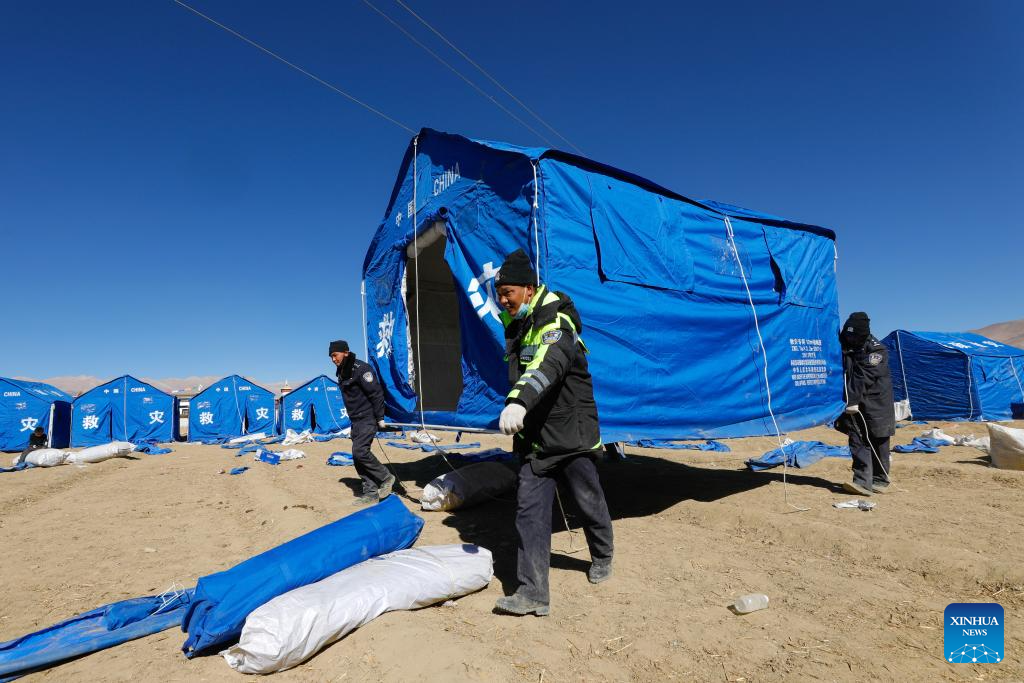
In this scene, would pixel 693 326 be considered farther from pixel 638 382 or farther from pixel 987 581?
pixel 987 581

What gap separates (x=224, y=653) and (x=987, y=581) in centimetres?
441

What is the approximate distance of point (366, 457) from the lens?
5.98m

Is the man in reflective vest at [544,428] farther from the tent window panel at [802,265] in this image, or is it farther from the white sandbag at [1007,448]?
the white sandbag at [1007,448]

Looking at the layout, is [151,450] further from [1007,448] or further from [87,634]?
[1007,448]

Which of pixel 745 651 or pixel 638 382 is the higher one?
pixel 638 382

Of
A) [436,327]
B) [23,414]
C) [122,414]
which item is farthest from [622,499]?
[23,414]

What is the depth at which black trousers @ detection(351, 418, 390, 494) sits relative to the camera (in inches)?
234

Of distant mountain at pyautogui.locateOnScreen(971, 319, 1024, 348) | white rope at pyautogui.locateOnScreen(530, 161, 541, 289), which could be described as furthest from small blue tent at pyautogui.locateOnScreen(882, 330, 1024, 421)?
distant mountain at pyautogui.locateOnScreen(971, 319, 1024, 348)

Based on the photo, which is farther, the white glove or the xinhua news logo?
the white glove

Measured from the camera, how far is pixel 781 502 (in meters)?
5.33

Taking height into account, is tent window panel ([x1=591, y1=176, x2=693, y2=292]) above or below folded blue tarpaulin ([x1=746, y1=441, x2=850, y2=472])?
above

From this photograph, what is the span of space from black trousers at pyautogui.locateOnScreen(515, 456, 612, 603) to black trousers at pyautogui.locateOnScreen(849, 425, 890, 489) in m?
3.88

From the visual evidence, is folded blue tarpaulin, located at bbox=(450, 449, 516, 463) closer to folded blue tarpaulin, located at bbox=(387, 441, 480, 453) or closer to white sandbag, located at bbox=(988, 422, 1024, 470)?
folded blue tarpaulin, located at bbox=(387, 441, 480, 453)

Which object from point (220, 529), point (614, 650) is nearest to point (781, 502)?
point (614, 650)
